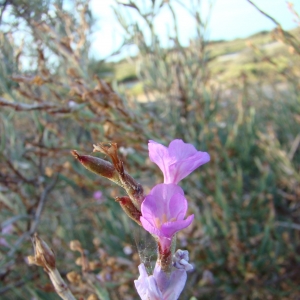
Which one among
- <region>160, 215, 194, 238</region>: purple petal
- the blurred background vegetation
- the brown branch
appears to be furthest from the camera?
the blurred background vegetation

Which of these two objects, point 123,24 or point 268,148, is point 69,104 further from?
point 268,148

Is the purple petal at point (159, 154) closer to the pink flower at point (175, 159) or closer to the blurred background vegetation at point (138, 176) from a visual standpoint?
the pink flower at point (175, 159)

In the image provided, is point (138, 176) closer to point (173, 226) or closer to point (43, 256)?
point (43, 256)

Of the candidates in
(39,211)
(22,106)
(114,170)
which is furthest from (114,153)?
(39,211)

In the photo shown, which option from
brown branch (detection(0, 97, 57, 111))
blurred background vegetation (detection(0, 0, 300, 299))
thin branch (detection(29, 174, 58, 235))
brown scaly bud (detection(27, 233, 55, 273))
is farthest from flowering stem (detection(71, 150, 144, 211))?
thin branch (detection(29, 174, 58, 235))

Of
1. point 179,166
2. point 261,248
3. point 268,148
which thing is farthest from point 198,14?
point 179,166

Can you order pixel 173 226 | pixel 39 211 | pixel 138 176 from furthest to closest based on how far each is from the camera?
pixel 138 176 < pixel 39 211 < pixel 173 226

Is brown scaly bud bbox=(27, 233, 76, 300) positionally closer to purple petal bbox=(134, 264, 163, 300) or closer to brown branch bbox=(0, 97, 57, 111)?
purple petal bbox=(134, 264, 163, 300)
